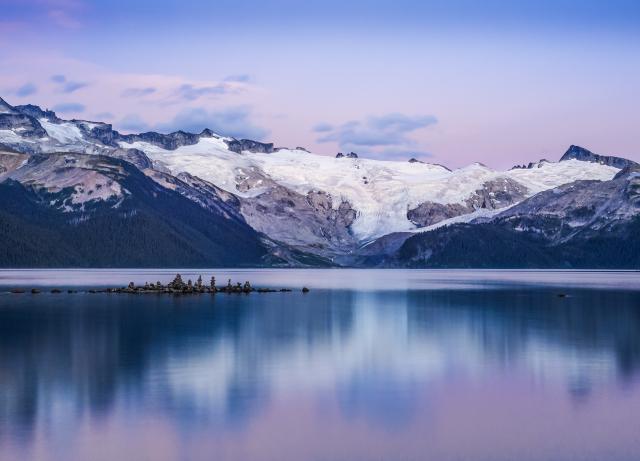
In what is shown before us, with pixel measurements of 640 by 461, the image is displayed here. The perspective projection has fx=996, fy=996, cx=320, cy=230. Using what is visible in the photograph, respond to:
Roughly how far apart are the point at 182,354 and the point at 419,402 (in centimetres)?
2618

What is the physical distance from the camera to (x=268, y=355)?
74562 millimetres

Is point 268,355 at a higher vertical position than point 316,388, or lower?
higher

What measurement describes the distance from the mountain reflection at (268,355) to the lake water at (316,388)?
0.19 meters

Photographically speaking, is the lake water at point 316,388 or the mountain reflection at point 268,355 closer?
the lake water at point 316,388

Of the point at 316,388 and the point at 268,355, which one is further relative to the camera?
the point at 268,355

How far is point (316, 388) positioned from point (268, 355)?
1736 cm

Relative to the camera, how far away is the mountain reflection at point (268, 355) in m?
51.4

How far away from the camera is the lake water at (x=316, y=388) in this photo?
138 ft

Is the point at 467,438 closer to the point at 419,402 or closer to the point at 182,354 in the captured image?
the point at 419,402

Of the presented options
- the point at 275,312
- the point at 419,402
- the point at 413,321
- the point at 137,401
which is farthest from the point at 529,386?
the point at 275,312

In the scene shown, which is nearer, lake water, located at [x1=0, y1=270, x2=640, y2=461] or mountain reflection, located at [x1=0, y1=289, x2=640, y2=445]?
lake water, located at [x1=0, y1=270, x2=640, y2=461]

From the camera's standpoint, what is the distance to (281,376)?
206ft

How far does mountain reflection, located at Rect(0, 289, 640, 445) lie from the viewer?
51406mm

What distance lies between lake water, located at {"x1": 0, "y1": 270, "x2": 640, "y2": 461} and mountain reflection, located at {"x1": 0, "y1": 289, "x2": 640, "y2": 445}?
0.19m
